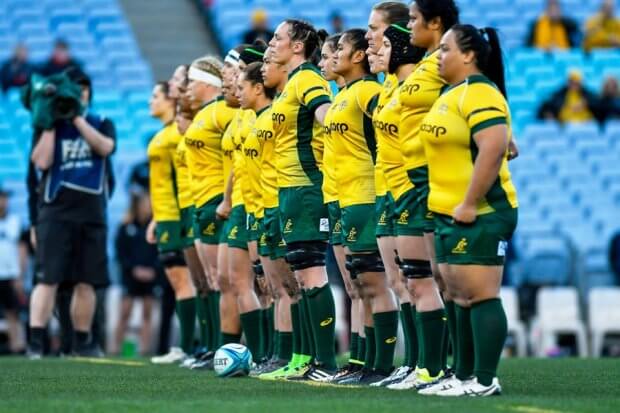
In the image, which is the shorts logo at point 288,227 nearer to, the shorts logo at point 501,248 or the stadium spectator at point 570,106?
the shorts logo at point 501,248

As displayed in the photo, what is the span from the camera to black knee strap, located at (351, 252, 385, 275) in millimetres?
8852

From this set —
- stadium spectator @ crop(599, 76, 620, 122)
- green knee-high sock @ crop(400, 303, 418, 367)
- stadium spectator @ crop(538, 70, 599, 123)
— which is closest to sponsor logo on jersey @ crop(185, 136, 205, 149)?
green knee-high sock @ crop(400, 303, 418, 367)

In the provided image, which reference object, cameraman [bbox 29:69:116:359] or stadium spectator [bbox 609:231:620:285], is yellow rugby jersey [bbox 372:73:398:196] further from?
stadium spectator [bbox 609:231:620:285]

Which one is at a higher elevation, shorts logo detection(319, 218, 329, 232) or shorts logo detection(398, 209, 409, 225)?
shorts logo detection(319, 218, 329, 232)

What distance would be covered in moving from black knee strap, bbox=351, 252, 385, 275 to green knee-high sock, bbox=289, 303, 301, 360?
1045mm

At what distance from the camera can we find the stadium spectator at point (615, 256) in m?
17.3

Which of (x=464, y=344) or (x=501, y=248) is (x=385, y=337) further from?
(x=501, y=248)

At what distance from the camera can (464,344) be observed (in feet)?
25.1

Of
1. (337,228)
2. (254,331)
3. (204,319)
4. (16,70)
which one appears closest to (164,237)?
(204,319)

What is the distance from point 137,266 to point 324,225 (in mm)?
7169

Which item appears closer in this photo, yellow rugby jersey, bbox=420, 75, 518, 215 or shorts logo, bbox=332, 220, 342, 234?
yellow rugby jersey, bbox=420, 75, 518, 215

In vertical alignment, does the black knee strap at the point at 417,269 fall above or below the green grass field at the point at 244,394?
above

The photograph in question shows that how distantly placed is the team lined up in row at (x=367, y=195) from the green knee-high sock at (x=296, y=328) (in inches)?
0.5

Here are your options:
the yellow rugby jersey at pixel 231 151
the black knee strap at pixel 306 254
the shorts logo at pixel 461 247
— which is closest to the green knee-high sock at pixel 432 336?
the shorts logo at pixel 461 247
